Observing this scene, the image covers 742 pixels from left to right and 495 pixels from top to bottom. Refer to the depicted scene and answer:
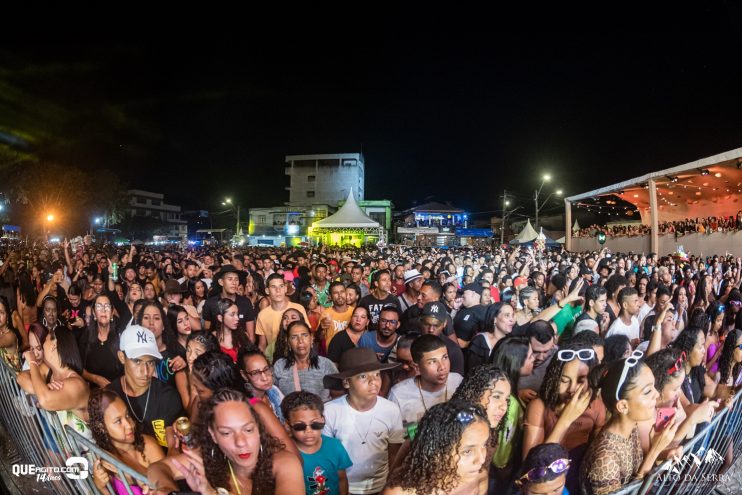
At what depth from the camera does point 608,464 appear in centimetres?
243

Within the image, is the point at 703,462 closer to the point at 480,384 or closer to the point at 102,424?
the point at 480,384

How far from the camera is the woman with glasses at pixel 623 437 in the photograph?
2426 millimetres

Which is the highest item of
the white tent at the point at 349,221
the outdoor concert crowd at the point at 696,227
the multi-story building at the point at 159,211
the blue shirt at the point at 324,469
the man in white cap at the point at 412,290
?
the multi-story building at the point at 159,211

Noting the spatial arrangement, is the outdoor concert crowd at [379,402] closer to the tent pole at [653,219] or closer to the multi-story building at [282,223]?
the tent pole at [653,219]

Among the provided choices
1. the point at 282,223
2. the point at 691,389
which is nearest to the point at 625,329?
the point at 691,389

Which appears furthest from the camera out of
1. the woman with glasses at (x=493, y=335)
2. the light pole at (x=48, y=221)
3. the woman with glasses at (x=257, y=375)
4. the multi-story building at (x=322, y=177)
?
the multi-story building at (x=322, y=177)

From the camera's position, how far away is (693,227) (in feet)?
70.6

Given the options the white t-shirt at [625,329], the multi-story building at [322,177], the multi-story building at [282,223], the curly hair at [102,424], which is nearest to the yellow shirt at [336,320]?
the curly hair at [102,424]

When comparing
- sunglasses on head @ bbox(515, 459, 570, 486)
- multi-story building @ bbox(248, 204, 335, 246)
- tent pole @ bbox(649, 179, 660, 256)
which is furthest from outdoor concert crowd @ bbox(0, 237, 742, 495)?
multi-story building @ bbox(248, 204, 335, 246)

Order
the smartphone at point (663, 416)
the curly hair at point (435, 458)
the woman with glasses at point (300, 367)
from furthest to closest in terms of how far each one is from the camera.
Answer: the woman with glasses at point (300, 367) → the smartphone at point (663, 416) → the curly hair at point (435, 458)

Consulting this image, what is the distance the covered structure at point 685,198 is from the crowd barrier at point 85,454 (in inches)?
670

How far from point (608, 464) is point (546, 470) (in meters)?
0.56

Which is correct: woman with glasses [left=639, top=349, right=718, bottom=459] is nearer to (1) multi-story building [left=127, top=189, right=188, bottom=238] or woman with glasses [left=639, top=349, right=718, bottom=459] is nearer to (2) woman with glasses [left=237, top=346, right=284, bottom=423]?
(2) woman with glasses [left=237, top=346, right=284, bottom=423]

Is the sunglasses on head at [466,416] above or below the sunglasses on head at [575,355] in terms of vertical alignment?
below
